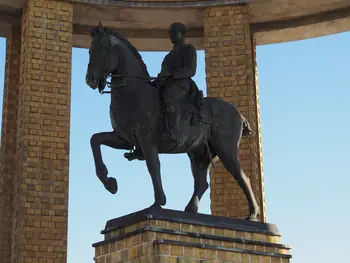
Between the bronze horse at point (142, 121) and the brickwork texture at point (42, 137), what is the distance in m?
4.27

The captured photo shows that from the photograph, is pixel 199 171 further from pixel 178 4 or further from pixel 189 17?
pixel 189 17

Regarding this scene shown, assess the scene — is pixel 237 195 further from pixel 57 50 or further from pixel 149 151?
pixel 149 151

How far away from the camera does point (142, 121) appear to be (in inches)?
343

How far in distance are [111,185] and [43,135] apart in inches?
197

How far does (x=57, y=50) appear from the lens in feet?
45.4

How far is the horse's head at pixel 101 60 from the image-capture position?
8.55 m

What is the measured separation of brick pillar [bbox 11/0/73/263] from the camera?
1266cm

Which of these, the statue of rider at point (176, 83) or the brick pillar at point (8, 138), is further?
the brick pillar at point (8, 138)

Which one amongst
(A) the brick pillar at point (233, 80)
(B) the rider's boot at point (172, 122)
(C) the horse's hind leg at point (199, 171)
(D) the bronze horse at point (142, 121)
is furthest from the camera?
(A) the brick pillar at point (233, 80)

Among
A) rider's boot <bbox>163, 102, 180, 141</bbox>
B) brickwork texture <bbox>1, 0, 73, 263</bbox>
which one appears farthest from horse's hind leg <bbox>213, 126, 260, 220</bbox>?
brickwork texture <bbox>1, 0, 73, 263</bbox>

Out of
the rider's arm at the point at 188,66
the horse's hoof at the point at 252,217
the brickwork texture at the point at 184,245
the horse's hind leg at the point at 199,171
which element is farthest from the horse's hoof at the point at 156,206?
the rider's arm at the point at 188,66

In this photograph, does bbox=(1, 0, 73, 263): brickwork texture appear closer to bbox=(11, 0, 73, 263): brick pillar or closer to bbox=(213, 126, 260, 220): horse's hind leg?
bbox=(11, 0, 73, 263): brick pillar

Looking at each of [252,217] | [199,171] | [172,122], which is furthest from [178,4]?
[252,217]

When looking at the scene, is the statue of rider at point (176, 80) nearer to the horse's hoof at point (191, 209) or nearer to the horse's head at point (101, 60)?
the horse's head at point (101, 60)
